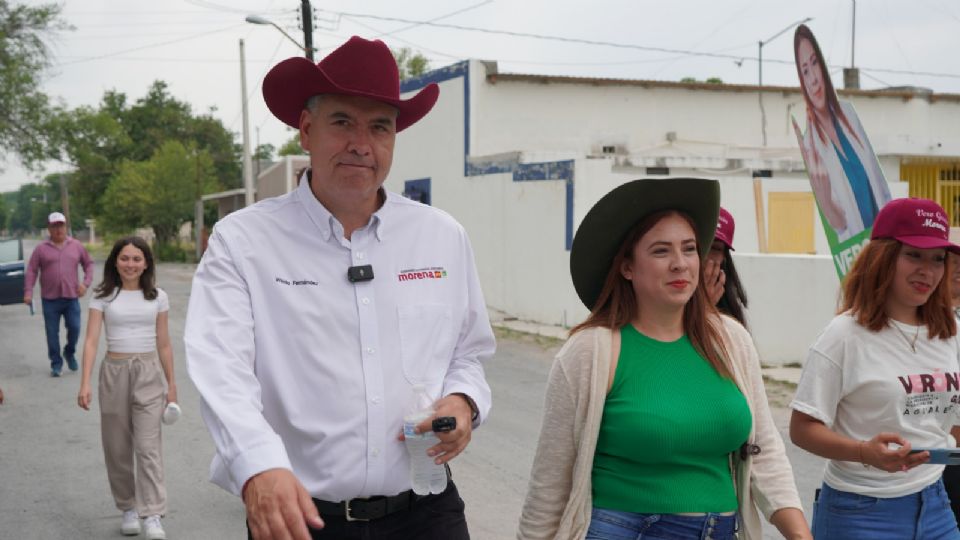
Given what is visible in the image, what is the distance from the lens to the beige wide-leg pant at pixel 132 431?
20.5 feet

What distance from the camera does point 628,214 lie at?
307 cm

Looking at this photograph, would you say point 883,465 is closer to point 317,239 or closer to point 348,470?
point 348,470

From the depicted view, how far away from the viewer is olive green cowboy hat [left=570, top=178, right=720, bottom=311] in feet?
9.89

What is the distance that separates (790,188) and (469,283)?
1733cm

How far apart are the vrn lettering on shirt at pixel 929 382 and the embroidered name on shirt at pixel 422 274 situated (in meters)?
1.66

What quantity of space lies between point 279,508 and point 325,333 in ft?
2.10

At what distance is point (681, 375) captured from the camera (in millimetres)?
2885

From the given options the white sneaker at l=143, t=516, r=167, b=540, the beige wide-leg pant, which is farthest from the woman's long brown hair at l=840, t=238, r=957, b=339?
the beige wide-leg pant

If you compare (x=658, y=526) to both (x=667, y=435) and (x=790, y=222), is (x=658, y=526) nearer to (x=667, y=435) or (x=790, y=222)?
(x=667, y=435)

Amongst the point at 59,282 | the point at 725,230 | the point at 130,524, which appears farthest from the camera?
the point at 59,282

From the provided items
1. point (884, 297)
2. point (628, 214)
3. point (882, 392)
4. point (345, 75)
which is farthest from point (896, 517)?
point (345, 75)

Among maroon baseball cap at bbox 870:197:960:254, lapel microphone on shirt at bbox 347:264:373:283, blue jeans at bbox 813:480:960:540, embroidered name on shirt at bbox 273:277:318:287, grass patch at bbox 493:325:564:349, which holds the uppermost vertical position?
maroon baseball cap at bbox 870:197:960:254

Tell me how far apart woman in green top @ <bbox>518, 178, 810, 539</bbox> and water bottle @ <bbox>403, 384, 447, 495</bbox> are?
0.36m

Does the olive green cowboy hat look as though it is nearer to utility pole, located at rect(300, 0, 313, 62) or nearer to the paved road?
the paved road
